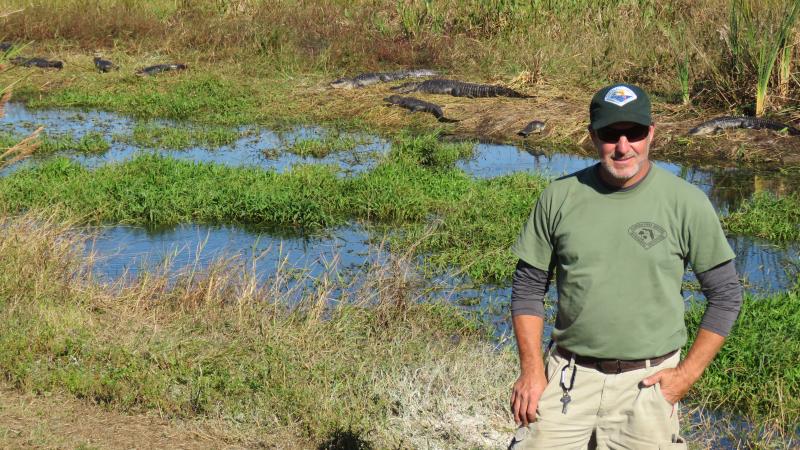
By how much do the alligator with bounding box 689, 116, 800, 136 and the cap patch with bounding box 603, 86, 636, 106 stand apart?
1057cm

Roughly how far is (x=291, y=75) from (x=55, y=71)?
4510 millimetres

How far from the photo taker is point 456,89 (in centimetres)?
1648

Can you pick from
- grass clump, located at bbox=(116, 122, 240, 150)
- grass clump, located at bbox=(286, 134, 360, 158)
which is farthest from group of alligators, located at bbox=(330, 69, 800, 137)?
grass clump, located at bbox=(116, 122, 240, 150)

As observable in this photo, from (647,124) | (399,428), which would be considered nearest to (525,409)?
(647,124)

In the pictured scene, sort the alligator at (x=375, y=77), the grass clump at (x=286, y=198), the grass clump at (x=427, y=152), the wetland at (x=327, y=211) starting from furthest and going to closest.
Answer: the alligator at (x=375, y=77) → the grass clump at (x=427, y=152) → the grass clump at (x=286, y=198) → the wetland at (x=327, y=211)

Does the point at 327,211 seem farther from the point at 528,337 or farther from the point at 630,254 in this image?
the point at 630,254

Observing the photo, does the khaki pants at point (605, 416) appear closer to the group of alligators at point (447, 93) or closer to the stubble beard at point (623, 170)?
the stubble beard at point (623, 170)

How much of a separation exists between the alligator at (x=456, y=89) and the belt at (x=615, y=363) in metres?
12.7

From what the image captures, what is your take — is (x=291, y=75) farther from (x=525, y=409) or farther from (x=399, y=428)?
(x=525, y=409)

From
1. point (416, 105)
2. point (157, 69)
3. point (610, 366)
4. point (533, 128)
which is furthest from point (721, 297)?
point (157, 69)

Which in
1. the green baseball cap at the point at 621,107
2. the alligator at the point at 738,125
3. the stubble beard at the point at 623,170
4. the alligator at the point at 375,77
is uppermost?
the green baseball cap at the point at 621,107

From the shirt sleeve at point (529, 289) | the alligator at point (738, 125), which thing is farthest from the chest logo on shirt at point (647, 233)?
the alligator at point (738, 125)

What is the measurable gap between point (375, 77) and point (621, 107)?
46.8ft

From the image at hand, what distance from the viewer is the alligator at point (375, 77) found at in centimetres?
1706
